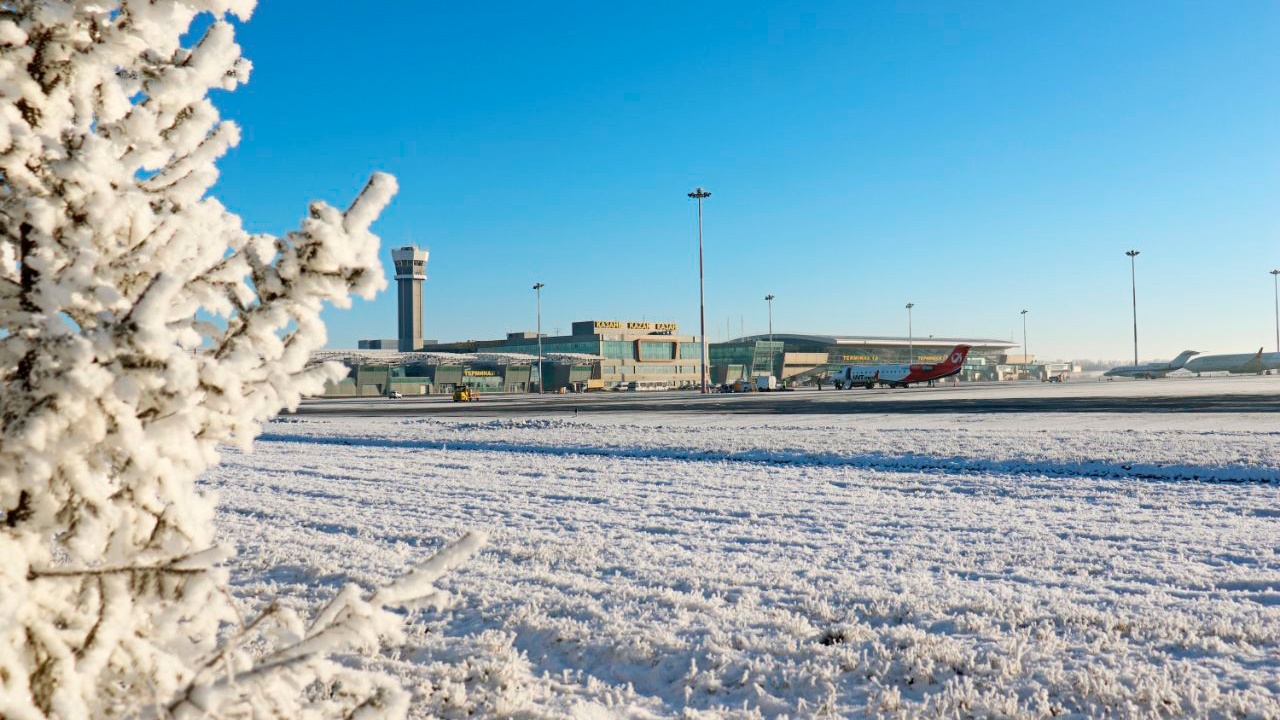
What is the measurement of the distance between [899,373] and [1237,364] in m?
78.8

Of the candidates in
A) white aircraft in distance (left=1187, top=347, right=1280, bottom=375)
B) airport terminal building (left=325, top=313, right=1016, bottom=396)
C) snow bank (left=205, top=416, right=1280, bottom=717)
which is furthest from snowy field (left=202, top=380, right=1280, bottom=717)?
white aircraft in distance (left=1187, top=347, right=1280, bottom=375)

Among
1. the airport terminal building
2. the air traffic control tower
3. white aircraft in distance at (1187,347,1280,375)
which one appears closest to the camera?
the airport terminal building

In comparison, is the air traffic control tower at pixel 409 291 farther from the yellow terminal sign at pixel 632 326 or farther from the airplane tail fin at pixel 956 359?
the airplane tail fin at pixel 956 359

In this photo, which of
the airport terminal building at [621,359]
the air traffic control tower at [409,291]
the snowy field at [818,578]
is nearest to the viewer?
the snowy field at [818,578]

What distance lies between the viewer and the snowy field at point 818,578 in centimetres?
578

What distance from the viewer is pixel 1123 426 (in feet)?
91.6

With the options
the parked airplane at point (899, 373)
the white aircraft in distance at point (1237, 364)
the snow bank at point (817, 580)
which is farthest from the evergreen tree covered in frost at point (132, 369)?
the white aircraft in distance at point (1237, 364)

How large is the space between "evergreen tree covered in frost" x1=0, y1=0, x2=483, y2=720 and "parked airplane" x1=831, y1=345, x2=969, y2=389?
3599 inches

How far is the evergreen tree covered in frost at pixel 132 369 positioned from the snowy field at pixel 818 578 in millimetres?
3118

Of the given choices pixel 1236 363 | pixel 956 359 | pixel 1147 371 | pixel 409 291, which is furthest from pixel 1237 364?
pixel 409 291

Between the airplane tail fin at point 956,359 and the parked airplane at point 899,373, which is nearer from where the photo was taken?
the airplane tail fin at point 956,359

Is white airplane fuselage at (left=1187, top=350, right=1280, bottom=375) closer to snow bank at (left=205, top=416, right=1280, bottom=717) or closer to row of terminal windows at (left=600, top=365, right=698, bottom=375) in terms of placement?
row of terminal windows at (left=600, top=365, right=698, bottom=375)

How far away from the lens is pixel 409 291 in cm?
18188

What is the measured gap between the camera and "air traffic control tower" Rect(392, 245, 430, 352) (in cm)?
17900
